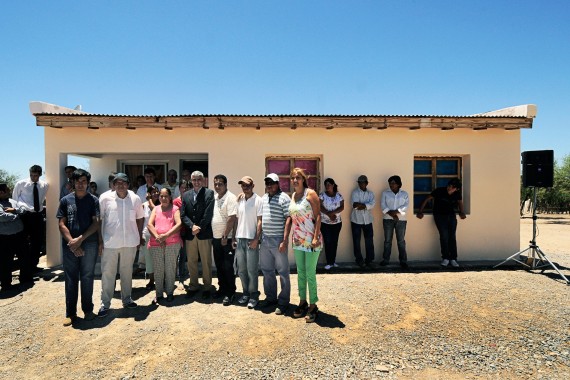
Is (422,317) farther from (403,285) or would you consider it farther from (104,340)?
(104,340)

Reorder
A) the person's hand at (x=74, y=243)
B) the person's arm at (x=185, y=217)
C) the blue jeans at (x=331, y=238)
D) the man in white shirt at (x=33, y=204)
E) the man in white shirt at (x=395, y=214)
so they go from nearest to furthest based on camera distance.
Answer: the person's hand at (x=74, y=243) < the person's arm at (x=185, y=217) < the man in white shirt at (x=33, y=204) < the blue jeans at (x=331, y=238) < the man in white shirt at (x=395, y=214)

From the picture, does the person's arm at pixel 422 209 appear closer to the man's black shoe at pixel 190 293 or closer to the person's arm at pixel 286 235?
the person's arm at pixel 286 235

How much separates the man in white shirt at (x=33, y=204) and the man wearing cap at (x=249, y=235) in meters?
4.03

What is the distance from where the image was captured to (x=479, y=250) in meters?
6.73

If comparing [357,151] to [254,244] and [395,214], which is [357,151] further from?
[254,244]

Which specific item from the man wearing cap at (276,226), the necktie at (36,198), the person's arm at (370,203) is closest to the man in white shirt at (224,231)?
the man wearing cap at (276,226)

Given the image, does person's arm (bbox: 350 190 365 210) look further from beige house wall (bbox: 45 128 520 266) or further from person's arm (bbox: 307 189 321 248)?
person's arm (bbox: 307 189 321 248)

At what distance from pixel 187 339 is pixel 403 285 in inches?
139

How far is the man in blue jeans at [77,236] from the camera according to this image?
3.72 meters

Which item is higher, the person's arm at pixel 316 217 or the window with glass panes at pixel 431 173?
the window with glass panes at pixel 431 173

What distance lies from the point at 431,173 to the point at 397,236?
1.78 meters

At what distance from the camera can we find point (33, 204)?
5.63 m

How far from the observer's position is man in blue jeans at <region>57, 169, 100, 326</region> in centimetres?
372

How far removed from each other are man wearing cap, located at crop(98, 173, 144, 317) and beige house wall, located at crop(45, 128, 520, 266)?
2.45m
